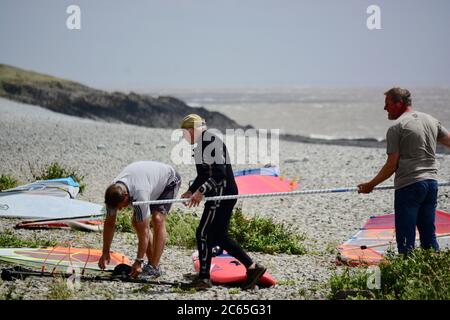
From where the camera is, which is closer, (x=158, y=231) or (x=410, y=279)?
(x=410, y=279)

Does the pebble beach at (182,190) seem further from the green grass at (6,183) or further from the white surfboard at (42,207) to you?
the green grass at (6,183)

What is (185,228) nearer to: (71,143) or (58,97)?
(71,143)

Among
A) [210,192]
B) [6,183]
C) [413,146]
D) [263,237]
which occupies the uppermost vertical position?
[413,146]

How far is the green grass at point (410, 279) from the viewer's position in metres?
5.88

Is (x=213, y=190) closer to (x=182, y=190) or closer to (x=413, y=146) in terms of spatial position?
(x=413, y=146)

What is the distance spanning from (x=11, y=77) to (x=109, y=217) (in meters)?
59.4

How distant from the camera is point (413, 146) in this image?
6.68m

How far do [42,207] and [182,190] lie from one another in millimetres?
4340

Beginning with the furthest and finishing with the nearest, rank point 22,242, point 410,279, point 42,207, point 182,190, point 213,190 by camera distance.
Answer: point 182,190
point 42,207
point 22,242
point 213,190
point 410,279

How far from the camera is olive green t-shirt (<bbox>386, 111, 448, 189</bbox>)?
6.67 m

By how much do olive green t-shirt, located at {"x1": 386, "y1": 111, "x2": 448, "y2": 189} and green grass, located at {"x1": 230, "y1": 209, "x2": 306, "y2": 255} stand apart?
2.55 metres

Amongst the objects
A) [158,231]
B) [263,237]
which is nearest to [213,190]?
[158,231]

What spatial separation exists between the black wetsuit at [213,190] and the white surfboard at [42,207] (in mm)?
4177

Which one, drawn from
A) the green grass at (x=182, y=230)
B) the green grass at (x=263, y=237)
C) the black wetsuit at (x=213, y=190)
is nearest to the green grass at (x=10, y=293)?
the black wetsuit at (x=213, y=190)
